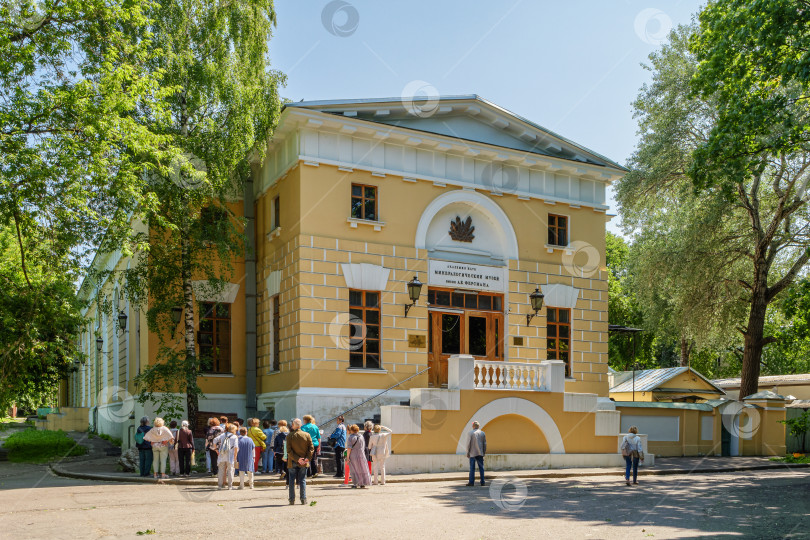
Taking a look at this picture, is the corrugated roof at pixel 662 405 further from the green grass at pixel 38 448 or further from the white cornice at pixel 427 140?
the green grass at pixel 38 448

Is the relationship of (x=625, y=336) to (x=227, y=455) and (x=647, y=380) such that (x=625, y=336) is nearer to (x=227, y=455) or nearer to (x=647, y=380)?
(x=647, y=380)

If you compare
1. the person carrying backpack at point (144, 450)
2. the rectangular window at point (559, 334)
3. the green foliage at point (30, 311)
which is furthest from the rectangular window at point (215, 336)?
the rectangular window at point (559, 334)

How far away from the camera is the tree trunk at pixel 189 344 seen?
825 inches

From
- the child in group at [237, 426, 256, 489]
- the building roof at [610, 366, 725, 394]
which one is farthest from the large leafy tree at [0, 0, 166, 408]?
the building roof at [610, 366, 725, 394]

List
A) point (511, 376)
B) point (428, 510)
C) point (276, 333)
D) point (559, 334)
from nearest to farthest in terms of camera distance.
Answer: point (428, 510) < point (511, 376) < point (276, 333) < point (559, 334)

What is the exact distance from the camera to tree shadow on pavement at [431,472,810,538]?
11406 millimetres

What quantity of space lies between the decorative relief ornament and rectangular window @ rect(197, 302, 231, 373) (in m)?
7.55

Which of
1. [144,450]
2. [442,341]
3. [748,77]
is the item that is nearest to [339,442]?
[144,450]

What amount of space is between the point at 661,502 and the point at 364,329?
10.1 metres

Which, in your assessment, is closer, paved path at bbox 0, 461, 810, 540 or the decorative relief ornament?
paved path at bbox 0, 461, 810, 540

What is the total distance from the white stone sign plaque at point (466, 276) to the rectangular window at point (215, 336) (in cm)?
667

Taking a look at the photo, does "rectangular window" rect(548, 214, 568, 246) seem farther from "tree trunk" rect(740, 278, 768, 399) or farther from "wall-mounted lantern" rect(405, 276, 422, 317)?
"tree trunk" rect(740, 278, 768, 399)

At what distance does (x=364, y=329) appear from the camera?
72.0 ft

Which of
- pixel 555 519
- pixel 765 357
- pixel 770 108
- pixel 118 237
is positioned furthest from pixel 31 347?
pixel 765 357
